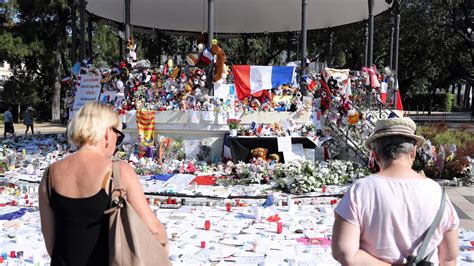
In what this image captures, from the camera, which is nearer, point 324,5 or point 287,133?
point 287,133

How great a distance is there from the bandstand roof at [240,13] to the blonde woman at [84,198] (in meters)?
18.8

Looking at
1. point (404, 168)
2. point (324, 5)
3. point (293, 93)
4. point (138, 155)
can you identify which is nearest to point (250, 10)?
point (324, 5)

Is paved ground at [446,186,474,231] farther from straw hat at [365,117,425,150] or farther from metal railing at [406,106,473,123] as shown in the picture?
metal railing at [406,106,473,123]

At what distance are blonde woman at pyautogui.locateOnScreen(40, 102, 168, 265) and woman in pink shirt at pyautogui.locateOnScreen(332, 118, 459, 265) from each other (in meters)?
0.98

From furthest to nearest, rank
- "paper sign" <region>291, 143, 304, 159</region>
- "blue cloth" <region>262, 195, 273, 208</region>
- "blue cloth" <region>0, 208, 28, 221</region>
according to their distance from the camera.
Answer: "paper sign" <region>291, 143, 304, 159</region> → "blue cloth" <region>262, 195, 273, 208</region> → "blue cloth" <region>0, 208, 28, 221</region>

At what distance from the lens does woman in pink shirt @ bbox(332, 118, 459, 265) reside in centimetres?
234

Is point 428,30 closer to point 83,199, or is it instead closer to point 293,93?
point 293,93

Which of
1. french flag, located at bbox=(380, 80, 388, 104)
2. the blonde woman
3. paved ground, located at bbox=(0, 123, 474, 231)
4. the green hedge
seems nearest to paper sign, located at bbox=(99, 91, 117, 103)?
french flag, located at bbox=(380, 80, 388, 104)

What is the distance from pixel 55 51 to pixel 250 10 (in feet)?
51.9

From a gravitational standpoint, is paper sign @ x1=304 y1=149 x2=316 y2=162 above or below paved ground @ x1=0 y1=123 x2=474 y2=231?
above

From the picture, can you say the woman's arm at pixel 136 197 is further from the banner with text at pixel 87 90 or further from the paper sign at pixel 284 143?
the banner with text at pixel 87 90

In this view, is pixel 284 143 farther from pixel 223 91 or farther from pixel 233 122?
pixel 223 91

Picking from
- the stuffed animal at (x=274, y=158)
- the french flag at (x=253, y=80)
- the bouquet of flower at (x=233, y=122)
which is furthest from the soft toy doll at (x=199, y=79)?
the stuffed animal at (x=274, y=158)

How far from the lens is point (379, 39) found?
117ft
